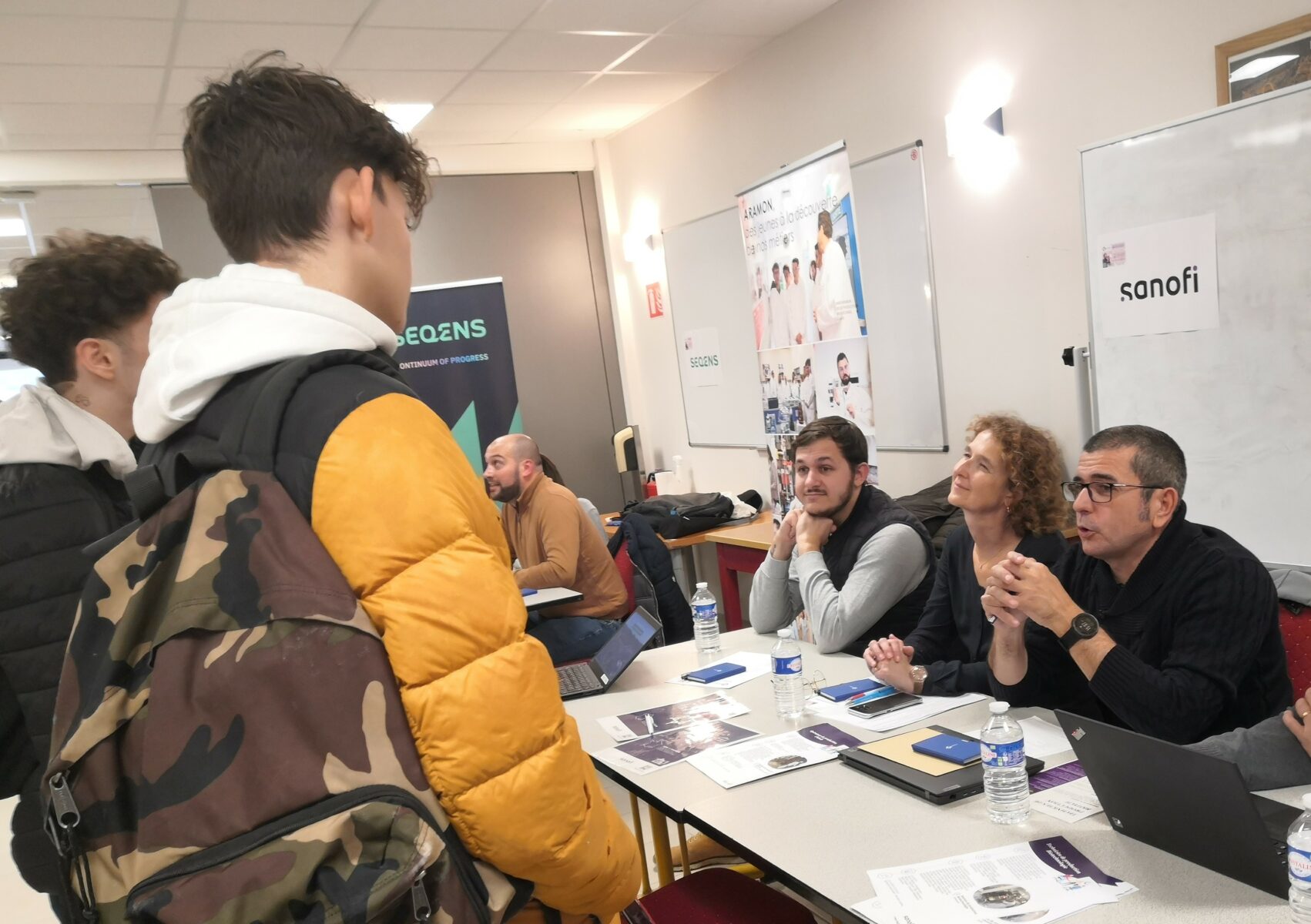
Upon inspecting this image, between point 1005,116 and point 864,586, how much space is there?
225cm

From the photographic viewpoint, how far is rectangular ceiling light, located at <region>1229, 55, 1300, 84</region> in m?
2.91

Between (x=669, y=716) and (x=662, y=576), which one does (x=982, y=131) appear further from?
(x=669, y=716)

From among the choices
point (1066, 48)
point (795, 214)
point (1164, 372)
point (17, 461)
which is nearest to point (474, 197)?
point (795, 214)

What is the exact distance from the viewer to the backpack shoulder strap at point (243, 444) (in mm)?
878

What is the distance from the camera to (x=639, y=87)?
18.3ft

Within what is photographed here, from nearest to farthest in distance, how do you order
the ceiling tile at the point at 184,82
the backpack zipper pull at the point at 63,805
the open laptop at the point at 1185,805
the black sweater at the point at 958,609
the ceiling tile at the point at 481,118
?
1. the backpack zipper pull at the point at 63,805
2. the open laptop at the point at 1185,805
3. the black sweater at the point at 958,609
4. the ceiling tile at the point at 184,82
5. the ceiling tile at the point at 481,118

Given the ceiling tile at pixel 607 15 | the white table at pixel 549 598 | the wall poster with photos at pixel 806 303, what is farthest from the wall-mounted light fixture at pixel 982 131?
the white table at pixel 549 598

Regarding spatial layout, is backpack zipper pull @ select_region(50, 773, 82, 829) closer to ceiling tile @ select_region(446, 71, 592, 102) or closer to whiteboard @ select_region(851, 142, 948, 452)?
whiteboard @ select_region(851, 142, 948, 452)

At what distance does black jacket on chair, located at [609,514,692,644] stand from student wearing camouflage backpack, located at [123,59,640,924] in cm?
303

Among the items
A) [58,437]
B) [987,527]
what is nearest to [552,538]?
[987,527]

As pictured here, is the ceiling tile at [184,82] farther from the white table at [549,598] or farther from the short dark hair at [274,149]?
the short dark hair at [274,149]

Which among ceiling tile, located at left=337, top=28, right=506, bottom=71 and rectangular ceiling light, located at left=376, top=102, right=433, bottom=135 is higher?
rectangular ceiling light, located at left=376, top=102, right=433, bottom=135

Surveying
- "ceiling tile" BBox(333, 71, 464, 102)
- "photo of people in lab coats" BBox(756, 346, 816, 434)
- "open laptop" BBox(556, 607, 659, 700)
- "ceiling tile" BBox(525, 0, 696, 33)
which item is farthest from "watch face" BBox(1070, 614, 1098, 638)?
"ceiling tile" BBox(333, 71, 464, 102)

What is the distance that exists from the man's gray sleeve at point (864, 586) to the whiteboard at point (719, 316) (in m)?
2.76
